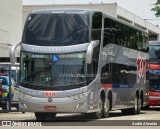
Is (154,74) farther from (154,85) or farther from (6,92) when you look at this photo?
(6,92)

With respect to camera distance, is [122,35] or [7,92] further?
[7,92]

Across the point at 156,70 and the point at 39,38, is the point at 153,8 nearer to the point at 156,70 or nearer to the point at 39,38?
the point at 156,70

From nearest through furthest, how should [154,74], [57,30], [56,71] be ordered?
[56,71] < [57,30] < [154,74]

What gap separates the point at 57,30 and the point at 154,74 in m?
14.4

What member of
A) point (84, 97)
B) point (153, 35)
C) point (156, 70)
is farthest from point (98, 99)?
point (153, 35)

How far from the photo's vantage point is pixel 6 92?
28.6 meters

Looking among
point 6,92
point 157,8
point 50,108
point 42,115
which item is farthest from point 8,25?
point 50,108

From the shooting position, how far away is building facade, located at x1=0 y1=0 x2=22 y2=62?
5481cm

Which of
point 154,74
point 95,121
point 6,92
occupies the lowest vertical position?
point 95,121

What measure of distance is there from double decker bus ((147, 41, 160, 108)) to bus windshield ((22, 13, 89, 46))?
13.6 metres

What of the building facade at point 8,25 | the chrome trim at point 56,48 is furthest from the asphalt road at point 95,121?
the building facade at point 8,25

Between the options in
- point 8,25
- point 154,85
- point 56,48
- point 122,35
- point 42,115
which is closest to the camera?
point 56,48

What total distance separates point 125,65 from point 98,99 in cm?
474

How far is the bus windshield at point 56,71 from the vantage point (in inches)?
814
